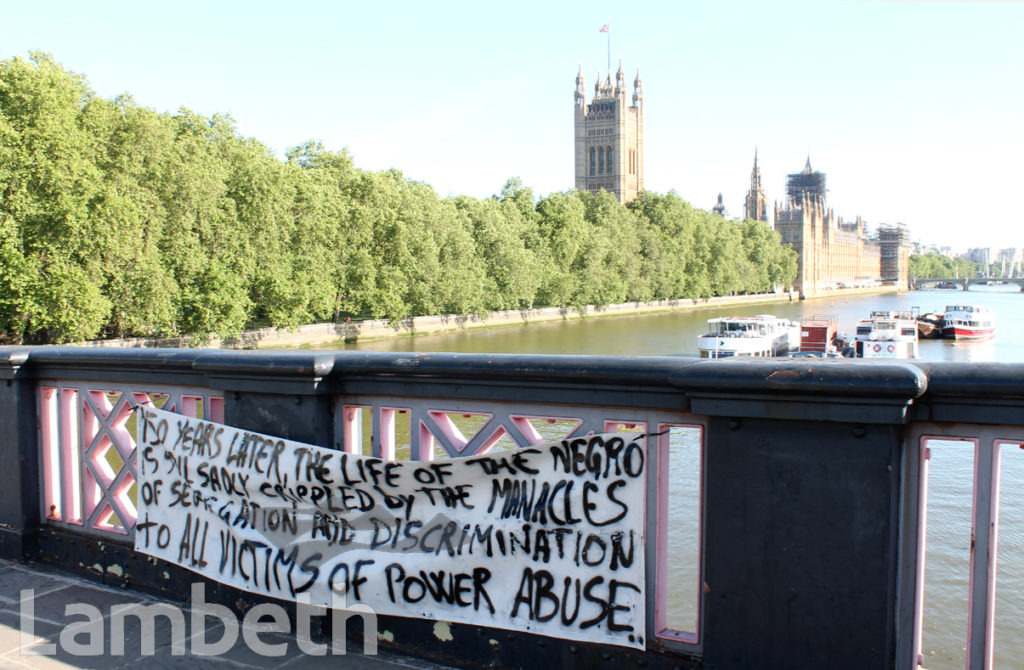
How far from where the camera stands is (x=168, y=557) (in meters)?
4.41

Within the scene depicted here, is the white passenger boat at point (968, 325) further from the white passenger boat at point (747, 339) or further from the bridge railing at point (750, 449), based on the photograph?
the bridge railing at point (750, 449)

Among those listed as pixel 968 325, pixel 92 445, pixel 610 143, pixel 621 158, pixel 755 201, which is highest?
pixel 610 143

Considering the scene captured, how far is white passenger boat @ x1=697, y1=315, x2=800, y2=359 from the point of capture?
43.4 m

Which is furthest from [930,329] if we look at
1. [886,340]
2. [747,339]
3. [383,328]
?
[383,328]

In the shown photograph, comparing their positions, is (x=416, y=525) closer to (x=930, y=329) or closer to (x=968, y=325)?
(x=968, y=325)

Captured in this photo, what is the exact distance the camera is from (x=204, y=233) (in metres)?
40.5

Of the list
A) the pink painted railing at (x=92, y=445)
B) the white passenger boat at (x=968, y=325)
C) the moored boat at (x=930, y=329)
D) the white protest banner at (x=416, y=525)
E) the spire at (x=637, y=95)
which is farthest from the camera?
the spire at (x=637, y=95)

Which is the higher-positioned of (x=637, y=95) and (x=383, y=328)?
(x=637, y=95)

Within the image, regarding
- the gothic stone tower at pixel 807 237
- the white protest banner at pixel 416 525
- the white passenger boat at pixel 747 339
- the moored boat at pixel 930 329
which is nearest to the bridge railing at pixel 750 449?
the white protest banner at pixel 416 525

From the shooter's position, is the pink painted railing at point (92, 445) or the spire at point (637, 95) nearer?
the pink painted railing at point (92, 445)

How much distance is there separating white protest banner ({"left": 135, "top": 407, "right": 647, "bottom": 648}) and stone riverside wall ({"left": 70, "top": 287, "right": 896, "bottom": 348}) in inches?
1043

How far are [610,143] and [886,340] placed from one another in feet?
385

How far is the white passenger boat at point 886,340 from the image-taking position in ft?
143

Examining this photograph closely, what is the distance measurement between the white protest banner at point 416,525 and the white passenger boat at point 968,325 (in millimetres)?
64233
